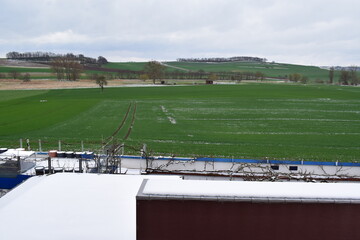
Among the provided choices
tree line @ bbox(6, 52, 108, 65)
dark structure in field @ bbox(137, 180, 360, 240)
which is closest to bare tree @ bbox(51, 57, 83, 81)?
tree line @ bbox(6, 52, 108, 65)

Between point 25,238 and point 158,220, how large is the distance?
3.72 m

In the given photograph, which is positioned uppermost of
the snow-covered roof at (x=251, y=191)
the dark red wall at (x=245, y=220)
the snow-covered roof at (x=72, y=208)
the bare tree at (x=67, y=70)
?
the bare tree at (x=67, y=70)

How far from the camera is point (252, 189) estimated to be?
26.0ft

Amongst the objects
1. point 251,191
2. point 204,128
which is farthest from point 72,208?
point 204,128

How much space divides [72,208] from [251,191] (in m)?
5.51

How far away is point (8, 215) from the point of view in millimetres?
9188

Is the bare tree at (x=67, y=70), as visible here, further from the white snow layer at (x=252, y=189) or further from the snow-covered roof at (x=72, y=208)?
the white snow layer at (x=252, y=189)

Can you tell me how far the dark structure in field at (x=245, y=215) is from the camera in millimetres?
7391

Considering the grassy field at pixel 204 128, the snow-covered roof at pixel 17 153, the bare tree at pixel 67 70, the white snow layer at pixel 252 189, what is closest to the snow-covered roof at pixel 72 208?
the white snow layer at pixel 252 189

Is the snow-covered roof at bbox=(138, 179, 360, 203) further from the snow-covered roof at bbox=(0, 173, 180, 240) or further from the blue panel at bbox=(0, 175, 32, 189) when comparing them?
the blue panel at bbox=(0, 175, 32, 189)

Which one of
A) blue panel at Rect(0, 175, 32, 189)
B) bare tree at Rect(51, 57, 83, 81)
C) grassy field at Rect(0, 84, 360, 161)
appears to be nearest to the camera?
blue panel at Rect(0, 175, 32, 189)

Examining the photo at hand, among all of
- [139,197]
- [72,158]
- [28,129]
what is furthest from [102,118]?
[139,197]

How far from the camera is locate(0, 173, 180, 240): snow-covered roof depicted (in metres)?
8.38

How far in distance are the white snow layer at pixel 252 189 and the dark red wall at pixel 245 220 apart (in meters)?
0.22
